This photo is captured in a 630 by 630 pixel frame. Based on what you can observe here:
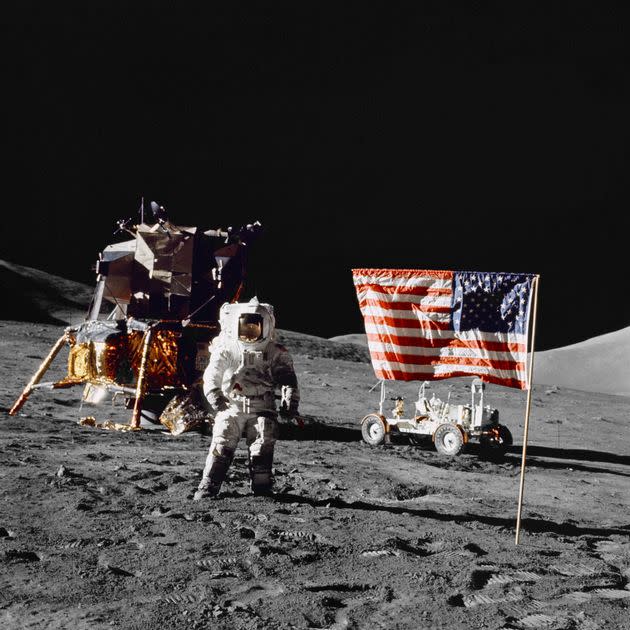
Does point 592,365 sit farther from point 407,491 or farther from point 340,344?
point 407,491

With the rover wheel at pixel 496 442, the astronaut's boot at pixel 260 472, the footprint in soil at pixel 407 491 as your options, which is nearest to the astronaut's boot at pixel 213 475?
the astronaut's boot at pixel 260 472

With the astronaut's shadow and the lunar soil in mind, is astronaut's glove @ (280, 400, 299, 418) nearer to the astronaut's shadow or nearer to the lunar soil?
the lunar soil

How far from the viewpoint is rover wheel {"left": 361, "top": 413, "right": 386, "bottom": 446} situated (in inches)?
281

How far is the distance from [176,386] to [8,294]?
24157 mm

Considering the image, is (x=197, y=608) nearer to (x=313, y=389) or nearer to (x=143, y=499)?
(x=143, y=499)

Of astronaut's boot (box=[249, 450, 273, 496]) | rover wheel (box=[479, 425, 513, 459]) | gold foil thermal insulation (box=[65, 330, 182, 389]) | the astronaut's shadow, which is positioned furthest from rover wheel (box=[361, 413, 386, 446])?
astronaut's boot (box=[249, 450, 273, 496])

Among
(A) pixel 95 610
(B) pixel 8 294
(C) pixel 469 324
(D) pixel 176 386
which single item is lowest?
(A) pixel 95 610

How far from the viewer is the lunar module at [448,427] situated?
682 cm

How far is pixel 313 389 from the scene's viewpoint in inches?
469

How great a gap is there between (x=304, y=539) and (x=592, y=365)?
17873 mm

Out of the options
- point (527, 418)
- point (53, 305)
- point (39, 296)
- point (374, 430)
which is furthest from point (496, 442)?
point (39, 296)

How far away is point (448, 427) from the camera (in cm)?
680

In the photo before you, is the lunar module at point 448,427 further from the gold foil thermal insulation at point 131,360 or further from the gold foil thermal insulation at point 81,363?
the gold foil thermal insulation at point 81,363

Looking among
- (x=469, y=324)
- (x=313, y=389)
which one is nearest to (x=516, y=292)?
(x=469, y=324)
